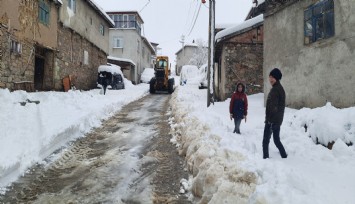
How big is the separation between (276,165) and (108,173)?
3443 millimetres

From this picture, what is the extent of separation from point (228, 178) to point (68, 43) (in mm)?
15571

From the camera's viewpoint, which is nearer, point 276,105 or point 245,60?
point 276,105

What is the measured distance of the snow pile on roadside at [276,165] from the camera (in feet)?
12.7

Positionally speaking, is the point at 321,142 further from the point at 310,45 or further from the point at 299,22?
the point at 299,22

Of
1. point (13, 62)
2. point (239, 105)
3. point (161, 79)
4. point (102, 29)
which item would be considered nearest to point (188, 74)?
point (161, 79)

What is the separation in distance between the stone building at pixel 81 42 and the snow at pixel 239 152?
632 centimetres

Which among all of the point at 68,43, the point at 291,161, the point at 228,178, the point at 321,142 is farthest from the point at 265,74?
the point at 68,43

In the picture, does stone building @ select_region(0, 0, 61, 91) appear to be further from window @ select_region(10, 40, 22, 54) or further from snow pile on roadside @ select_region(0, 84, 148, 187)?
snow pile on roadside @ select_region(0, 84, 148, 187)

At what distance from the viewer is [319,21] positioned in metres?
9.11

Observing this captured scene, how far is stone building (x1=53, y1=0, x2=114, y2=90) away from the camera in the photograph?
16.9 metres

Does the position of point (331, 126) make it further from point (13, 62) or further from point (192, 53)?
point (192, 53)

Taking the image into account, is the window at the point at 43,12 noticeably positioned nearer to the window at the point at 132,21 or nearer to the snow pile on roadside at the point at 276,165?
the snow pile on roadside at the point at 276,165

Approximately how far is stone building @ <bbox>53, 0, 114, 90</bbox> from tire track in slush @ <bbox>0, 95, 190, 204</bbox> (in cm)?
859

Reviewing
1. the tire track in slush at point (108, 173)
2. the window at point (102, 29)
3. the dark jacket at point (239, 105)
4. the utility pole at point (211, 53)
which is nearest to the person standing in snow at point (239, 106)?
the dark jacket at point (239, 105)
